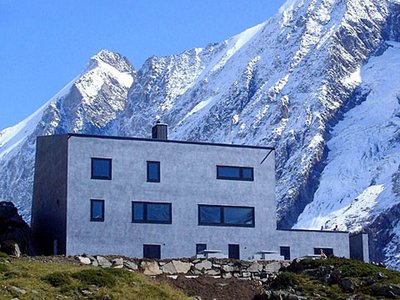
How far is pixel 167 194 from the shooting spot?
51750mm

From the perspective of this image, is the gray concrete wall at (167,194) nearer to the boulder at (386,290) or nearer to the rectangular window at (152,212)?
the rectangular window at (152,212)

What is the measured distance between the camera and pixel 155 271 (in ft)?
148

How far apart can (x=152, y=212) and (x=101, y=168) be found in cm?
307

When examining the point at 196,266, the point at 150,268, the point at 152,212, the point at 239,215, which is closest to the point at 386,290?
the point at 196,266

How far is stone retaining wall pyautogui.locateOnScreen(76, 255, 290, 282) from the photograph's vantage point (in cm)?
4488

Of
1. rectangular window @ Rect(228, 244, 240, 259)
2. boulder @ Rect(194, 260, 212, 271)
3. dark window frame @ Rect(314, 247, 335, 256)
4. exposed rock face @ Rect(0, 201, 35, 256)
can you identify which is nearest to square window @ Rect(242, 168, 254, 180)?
rectangular window @ Rect(228, 244, 240, 259)

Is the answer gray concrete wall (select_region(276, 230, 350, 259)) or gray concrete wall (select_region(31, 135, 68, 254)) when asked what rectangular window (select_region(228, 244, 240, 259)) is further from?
gray concrete wall (select_region(31, 135, 68, 254))

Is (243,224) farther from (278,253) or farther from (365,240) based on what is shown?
(365,240)

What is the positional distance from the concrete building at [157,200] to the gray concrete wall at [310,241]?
6 centimetres

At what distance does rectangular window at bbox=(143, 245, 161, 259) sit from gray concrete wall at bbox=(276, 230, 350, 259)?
6.30 metres

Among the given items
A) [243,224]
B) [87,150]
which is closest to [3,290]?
[87,150]

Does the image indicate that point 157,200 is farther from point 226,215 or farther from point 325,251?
point 325,251

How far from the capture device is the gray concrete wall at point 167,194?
49.9 meters

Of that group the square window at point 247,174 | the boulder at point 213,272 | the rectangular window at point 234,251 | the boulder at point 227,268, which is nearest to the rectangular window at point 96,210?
the rectangular window at point 234,251
